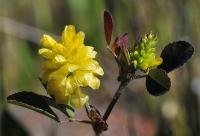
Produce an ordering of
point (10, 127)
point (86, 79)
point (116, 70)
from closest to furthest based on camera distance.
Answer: point (86, 79)
point (10, 127)
point (116, 70)

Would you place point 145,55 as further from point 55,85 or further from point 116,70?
point 116,70

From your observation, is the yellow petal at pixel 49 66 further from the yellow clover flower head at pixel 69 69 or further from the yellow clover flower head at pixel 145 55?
the yellow clover flower head at pixel 145 55

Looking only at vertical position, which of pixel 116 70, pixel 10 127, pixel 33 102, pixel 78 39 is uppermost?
pixel 78 39

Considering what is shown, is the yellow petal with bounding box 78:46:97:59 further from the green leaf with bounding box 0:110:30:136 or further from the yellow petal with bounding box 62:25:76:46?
the green leaf with bounding box 0:110:30:136

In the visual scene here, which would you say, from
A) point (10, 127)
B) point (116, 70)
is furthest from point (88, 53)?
point (116, 70)

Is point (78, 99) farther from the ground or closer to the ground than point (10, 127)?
farther from the ground

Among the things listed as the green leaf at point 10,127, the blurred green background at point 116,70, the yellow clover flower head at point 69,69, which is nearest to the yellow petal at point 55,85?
the yellow clover flower head at point 69,69

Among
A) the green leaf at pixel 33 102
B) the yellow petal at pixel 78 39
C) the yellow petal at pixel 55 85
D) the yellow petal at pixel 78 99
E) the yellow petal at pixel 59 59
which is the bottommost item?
the green leaf at pixel 33 102

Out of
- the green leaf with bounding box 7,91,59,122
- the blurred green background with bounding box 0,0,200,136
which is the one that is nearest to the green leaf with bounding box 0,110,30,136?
the blurred green background with bounding box 0,0,200,136
